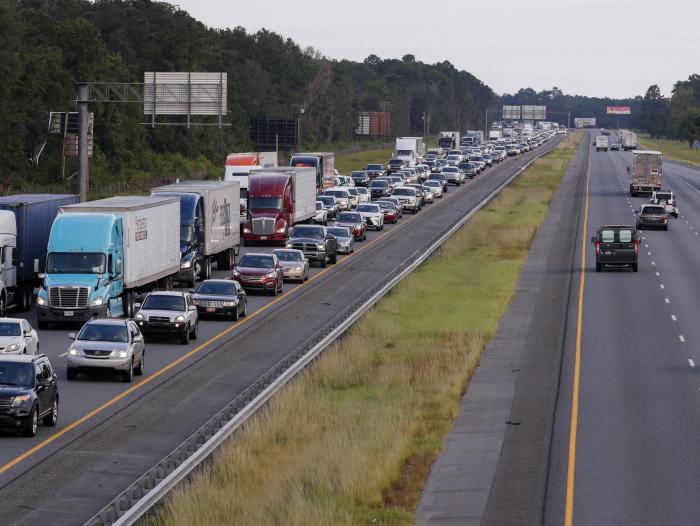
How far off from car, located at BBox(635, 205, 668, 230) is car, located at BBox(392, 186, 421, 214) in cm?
1592

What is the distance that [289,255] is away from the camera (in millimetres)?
58781

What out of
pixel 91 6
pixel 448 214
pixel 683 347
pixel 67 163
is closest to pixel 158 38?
pixel 91 6

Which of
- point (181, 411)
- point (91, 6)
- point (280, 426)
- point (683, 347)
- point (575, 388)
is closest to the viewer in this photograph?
point (280, 426)

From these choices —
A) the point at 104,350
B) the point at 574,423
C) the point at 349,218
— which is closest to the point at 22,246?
the point at 104,350

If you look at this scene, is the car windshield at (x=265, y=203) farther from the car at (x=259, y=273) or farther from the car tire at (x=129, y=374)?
the car tire at (x=129, y=374)

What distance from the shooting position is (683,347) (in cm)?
4347

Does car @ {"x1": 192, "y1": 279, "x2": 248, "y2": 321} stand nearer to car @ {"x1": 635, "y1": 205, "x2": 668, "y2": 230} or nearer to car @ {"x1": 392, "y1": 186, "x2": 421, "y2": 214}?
car @ {"x1": 635, "y1": 205, "x2": 668, "y2": 230}

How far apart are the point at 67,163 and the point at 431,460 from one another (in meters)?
91.7

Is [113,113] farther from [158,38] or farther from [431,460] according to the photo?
[431,460]

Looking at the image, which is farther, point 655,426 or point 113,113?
point 113,113

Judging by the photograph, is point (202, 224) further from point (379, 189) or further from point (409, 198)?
point (379, 189)

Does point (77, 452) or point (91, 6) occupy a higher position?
point (91, 6)

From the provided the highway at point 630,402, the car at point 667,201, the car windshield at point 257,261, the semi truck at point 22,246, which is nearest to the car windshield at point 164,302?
the semi truck at point 22,246

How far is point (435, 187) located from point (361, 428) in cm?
8257
